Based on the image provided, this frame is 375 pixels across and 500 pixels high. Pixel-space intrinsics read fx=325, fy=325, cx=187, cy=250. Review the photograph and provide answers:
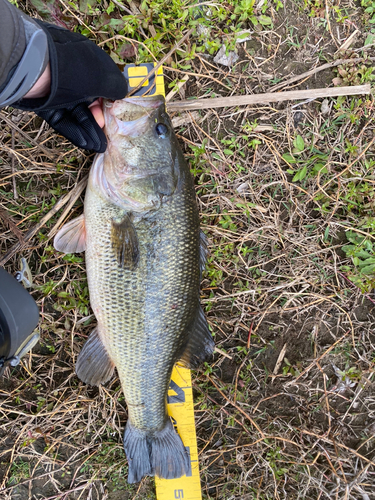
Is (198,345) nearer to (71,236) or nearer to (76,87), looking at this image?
(71,236)

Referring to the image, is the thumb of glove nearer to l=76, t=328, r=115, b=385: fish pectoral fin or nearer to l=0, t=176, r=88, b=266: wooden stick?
l=0, t=176, r=88, b=266: wooden stick

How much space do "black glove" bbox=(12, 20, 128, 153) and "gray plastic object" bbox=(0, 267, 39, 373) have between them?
38.4 inches

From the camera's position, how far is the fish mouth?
1980 mm

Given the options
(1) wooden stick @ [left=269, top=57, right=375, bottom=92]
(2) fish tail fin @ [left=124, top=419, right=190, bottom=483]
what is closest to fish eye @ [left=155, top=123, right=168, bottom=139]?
(1) wooden stick @ [left=269, top=57, right=375, bottom=92]

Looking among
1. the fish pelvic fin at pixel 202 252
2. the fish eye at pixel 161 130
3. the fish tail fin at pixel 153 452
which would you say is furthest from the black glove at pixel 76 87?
the fish tail fin at pixel 153 452

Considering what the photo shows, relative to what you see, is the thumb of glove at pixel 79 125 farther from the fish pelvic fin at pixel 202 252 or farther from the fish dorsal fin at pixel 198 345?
the fish dorsal fin at pixel 198 345

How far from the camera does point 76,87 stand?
1905mm

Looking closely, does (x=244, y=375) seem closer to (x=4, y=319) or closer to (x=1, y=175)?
(x=4, y=319)

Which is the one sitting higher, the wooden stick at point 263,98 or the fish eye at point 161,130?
the fish eye at point 161,130

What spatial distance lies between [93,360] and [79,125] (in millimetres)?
1595

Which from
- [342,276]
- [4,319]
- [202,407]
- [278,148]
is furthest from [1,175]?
[342,276]

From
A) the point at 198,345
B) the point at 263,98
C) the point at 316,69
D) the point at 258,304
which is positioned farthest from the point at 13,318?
the point at 316,69

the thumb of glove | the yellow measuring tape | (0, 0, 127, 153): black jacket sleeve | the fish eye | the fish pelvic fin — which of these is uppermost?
(0, 0, 127, 153): black jacket sleeve

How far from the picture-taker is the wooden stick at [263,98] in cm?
250
